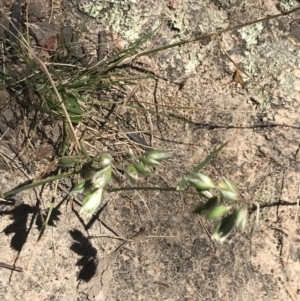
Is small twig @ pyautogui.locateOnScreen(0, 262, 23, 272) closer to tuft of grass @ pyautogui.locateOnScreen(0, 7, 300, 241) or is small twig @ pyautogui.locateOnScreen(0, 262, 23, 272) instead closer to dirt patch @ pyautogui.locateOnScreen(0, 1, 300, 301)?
dirt patch @ pyautogui.locateOnScreen(0, 1, 300, 301)

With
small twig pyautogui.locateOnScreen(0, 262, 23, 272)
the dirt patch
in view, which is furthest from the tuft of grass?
small twig pyautogui.locateOnScreen(0, 262, 23, 272)

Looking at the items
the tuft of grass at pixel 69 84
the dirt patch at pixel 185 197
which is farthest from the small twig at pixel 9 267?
the tuft of grass at pixel 69 84

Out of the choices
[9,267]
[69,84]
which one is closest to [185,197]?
[69,84]

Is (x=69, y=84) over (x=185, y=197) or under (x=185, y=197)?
over

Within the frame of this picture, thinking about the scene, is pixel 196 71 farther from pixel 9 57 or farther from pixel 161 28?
pixel 9 57

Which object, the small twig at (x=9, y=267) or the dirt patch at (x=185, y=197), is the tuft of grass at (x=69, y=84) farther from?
the small twig at (x=9, y=267)

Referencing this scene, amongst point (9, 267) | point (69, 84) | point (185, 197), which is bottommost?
point (9, 267)

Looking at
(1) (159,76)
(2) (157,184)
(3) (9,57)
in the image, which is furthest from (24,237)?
(1) (159,76)

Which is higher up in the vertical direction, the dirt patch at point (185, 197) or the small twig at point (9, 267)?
the dirt patch at point (185, 197)

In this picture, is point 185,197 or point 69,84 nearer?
point 69,84

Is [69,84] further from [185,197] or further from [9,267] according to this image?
[9,267]
